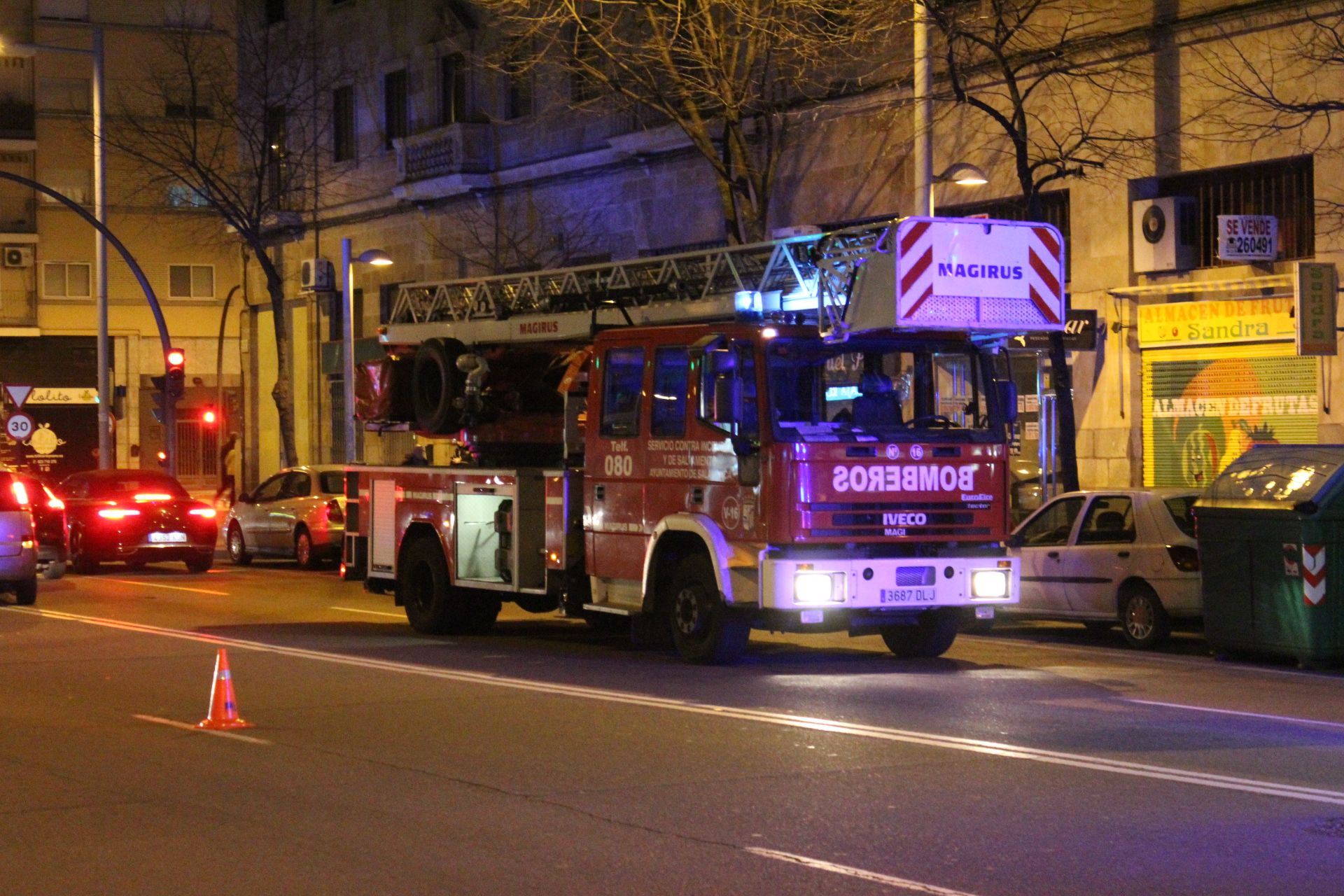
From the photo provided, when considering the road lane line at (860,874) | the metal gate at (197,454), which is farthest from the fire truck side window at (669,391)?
the metal gate at (197,454)

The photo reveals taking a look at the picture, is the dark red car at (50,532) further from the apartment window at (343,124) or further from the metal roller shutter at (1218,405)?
the apartment window at (343,124)

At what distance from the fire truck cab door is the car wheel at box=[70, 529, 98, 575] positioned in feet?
45.6

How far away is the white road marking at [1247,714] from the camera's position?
10.9 metres

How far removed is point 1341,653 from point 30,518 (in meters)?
13.7

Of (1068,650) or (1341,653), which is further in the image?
(1068,650)

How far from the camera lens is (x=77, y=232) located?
179ft

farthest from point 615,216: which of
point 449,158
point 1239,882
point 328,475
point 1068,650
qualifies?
point 1239,882

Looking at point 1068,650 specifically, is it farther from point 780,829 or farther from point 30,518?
point 30,518

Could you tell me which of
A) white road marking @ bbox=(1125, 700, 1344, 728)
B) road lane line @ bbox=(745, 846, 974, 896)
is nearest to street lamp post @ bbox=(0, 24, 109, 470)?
white road marking @ bbox=(1125, 700, 1344, 728)

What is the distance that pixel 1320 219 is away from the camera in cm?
2003

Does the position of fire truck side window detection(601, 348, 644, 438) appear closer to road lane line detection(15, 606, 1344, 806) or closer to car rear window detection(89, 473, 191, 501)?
road lane line detection(15, 606, 1344, 806)

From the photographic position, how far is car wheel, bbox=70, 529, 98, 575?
85.7ft

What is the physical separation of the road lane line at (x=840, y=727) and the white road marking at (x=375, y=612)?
10.7ft

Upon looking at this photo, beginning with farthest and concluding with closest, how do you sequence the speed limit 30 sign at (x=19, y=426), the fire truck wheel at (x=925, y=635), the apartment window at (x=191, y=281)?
the apartment window at (x=191, y=281) < the speed limit 30 sign at (x=19, y=426) < the fire truck wheel at (x=925, y=635)
